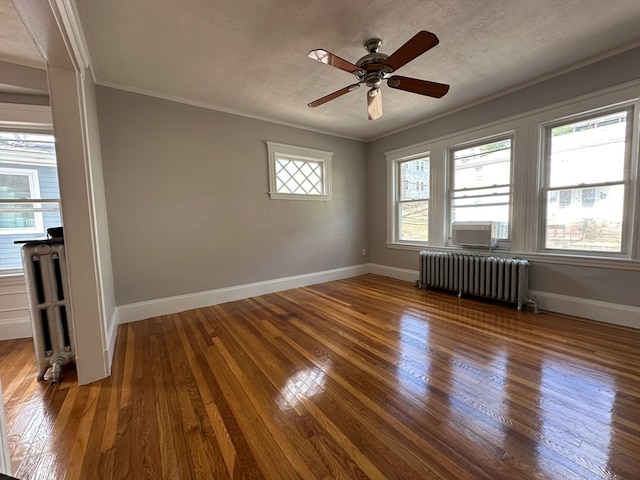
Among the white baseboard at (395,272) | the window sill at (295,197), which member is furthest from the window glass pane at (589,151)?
the window sill at (295,197)

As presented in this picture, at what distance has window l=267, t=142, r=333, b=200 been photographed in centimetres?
410

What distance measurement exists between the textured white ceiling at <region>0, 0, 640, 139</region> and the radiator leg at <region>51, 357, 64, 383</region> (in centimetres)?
260

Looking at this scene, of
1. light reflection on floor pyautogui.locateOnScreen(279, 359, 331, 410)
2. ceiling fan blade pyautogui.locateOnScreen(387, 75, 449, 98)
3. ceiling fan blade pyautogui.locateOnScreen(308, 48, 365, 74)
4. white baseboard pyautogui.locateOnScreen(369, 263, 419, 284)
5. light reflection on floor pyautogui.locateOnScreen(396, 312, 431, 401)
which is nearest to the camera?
light reflection on floor pyautogui.locateOnScreen(279, 359, 331, 410)

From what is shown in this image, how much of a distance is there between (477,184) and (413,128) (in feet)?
4.77

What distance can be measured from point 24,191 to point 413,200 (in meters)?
5.11

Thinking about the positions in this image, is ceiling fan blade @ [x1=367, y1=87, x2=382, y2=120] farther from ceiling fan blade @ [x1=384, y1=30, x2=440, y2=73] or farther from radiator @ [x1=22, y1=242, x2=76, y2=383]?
radiator @ [x1=22, y1=242, x2=76, y2=383]

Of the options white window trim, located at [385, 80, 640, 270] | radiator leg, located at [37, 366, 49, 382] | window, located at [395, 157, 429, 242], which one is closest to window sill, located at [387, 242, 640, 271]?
white window trim, located at [385, 80, 640, 270]

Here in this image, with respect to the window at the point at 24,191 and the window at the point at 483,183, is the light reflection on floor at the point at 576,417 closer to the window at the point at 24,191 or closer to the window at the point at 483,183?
the window at the point at 483,183

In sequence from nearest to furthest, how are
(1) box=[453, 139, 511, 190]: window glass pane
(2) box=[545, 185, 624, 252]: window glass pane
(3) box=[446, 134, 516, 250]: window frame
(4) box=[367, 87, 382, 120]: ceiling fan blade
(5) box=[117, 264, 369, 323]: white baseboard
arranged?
1. (4) box=[367, 87, 382, 120]: ceiling fan blade
2. (2) box=[545, 185, 624, 252]: window glass pane
3. (5) box=[117, 264, 369, 323]: white baseboard
4. (3) box=[446, 134, 516, 250]: window frame
5. (1) box=[453, 139, 511, 190]: window glass pane

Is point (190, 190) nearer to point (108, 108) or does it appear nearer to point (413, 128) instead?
point (108, 108)

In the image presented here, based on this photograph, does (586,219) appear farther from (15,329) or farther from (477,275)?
(15,329)

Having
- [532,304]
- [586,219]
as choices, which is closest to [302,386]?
[532,304]

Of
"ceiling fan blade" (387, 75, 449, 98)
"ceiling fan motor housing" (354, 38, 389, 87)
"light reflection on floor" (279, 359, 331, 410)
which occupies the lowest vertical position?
"light reflection on floor" (279, 359, 331, 410)

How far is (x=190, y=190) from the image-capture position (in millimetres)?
3412
